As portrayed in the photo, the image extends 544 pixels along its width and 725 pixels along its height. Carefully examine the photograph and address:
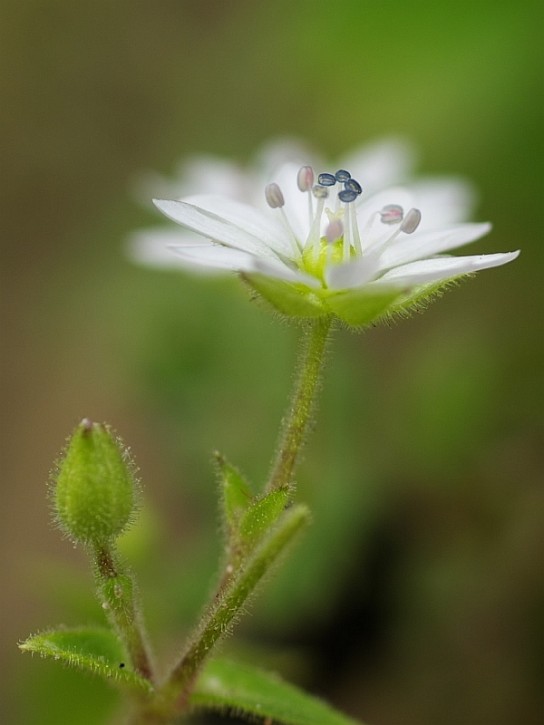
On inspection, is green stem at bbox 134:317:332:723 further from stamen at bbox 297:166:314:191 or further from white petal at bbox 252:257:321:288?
stamen at bbox 297:166:314:191

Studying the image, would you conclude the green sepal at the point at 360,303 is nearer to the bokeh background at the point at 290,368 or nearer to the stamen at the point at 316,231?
the stamen at the point at 316,231

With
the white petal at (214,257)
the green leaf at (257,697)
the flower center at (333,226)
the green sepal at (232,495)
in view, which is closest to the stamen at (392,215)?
the flower center at (333,226)

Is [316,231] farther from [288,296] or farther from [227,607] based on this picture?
[227,607]

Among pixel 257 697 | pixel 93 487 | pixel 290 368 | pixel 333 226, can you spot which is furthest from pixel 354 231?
pixel 290 368

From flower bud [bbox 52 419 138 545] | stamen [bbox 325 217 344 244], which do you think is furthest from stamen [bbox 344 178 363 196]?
flower bud [bbox 52 419 138 545]

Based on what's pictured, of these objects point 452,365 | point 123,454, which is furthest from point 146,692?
point 452,365

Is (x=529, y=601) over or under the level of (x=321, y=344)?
under

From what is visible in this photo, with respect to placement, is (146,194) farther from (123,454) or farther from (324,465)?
(123,454)
